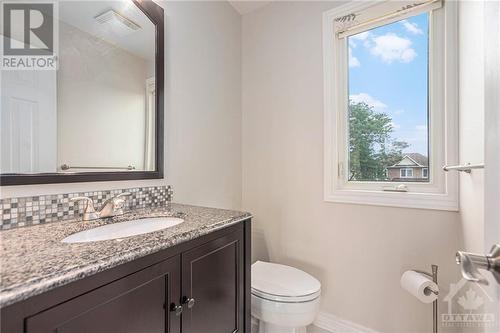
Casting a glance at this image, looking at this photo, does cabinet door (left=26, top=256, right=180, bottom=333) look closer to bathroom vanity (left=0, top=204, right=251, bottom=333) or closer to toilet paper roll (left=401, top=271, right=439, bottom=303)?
bathroom vanity (left=0, top=204, right=251, bottom=333)

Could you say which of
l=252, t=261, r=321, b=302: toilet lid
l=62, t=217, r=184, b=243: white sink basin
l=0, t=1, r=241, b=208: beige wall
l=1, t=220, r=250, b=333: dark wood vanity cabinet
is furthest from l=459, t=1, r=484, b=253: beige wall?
l=0, t=1, r=241, b=208: beige wall

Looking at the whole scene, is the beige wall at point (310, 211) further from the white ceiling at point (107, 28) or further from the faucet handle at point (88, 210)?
the faucet handle at point (88, 210)

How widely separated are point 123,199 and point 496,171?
4.19 feet

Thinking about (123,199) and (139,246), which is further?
(123,199)

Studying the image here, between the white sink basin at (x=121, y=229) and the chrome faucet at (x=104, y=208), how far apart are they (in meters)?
0.08

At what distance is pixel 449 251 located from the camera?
4.43 ft

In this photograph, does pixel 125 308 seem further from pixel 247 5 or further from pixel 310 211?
pixel 247 5

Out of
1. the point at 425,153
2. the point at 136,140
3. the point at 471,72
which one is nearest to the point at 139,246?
the point at 136,140

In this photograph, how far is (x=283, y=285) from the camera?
54.9 inches

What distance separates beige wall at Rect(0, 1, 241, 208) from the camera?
149 centimetres

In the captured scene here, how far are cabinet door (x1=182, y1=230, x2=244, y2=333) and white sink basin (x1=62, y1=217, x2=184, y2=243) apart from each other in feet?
0.74

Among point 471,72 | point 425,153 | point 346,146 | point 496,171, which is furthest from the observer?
point 346,146

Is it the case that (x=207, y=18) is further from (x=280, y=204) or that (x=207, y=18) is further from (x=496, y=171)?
(x=496, y=171)

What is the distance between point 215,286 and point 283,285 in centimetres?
56
